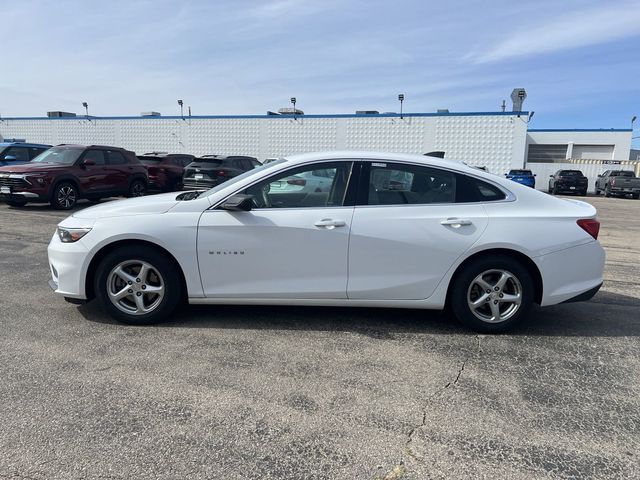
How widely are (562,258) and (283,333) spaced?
2536 millimetres

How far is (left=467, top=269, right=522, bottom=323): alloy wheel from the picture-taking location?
415cm

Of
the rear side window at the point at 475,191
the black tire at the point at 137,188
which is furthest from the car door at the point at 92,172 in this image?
the rear side window at the point at 475,191

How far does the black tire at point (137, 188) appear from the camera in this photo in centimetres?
1414

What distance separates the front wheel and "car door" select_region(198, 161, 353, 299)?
36.4ft

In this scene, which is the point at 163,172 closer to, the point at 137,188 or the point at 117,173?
the point at 137,188

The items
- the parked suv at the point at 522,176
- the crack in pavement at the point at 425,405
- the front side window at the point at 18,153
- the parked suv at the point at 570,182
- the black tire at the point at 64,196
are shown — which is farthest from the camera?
the parked suv at the point at 570,182

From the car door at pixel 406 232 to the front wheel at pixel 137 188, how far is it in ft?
38.2

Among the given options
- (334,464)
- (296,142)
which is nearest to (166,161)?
(296,142)

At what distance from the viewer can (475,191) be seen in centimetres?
425

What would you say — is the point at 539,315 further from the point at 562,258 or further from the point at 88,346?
the point at 88,346

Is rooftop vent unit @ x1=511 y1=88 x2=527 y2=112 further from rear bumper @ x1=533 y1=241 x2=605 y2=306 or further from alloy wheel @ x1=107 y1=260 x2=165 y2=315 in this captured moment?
alloy wheel @ x1=107 y1=260 x2=165 y2=315

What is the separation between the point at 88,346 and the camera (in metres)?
3.82

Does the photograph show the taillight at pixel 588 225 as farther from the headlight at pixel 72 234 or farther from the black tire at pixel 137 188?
the black tire at pixel 137 188

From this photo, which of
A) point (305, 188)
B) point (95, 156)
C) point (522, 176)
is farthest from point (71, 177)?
point (522, 176)
